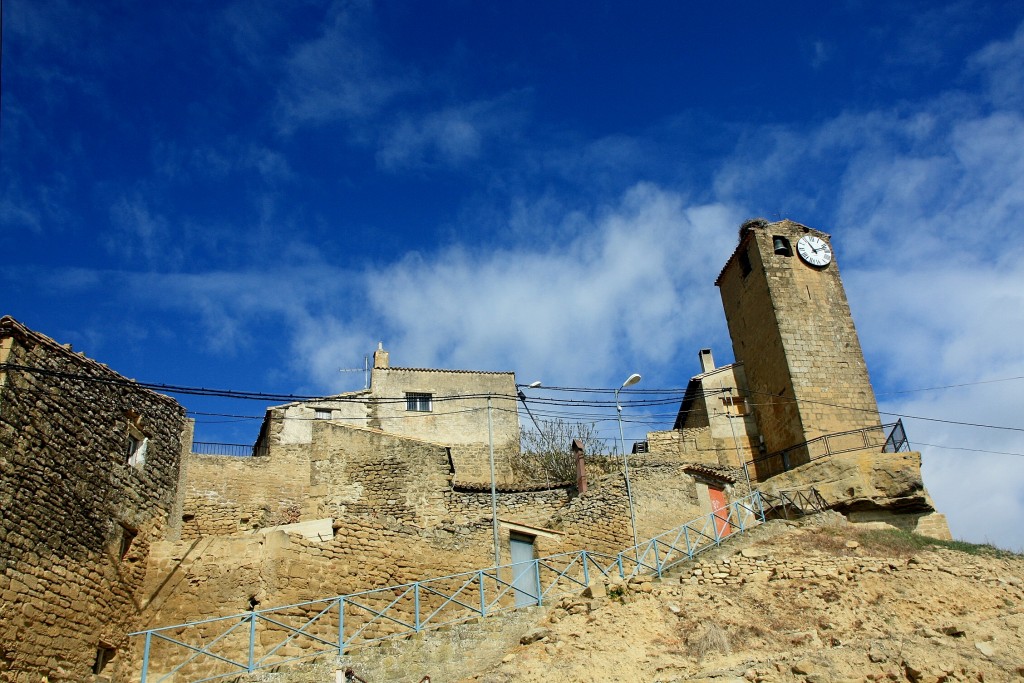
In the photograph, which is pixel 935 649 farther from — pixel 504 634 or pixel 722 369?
pixel 722 369

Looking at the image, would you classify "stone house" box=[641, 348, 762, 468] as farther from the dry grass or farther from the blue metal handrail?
the dry grass

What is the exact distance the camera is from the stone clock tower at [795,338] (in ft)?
83.1

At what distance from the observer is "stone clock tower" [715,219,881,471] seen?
2533cm

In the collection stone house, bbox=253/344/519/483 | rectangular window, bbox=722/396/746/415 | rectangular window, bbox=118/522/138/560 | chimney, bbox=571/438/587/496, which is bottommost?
rectangular window, bbox=118/522/138/560

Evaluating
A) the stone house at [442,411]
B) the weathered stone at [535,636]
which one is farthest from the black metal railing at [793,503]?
the weathered stone at [535,636]

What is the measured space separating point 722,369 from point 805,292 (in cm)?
391

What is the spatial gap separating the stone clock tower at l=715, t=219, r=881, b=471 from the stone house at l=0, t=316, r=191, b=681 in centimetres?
1829

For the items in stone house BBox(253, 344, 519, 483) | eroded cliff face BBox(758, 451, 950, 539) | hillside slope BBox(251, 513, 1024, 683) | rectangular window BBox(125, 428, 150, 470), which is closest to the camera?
hillside slope BBox(251, 513, 1024, 683)

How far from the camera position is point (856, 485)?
72.7ft

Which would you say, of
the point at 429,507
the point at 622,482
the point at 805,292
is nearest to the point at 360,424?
the point at 429,507

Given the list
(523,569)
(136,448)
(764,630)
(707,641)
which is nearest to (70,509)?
(136,448)

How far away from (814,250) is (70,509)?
23.6 meters

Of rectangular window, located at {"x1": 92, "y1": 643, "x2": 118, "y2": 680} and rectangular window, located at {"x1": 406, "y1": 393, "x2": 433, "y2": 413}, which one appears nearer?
rectangular window, located at {"x1": 92, "y1": 643, "x2": 118, "y2": 680}

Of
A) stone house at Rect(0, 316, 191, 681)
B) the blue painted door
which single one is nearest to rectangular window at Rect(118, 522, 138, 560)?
stone house at Rect(0, 316, 191, 681)
